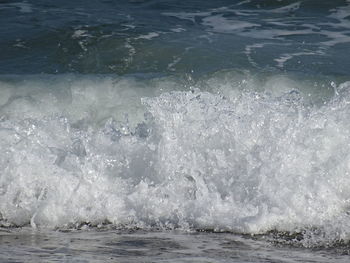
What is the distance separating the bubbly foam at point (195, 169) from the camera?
5125mm

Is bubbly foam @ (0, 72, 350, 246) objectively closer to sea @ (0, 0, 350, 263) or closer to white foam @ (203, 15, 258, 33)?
sea @ (0, 0, 350, 263)

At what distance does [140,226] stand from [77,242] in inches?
20.7

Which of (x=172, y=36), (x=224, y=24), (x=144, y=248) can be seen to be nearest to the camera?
(x=144, y=248)

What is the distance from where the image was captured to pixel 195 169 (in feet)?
18.1

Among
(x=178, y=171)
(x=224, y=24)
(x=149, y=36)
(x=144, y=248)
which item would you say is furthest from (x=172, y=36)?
(x=144, y=248)

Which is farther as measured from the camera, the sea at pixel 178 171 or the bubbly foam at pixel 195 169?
the bubbly foam at pixel 195 169

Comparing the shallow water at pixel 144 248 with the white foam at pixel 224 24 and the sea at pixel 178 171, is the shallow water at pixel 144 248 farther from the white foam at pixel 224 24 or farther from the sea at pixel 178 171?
the white foam at pixel 224 24

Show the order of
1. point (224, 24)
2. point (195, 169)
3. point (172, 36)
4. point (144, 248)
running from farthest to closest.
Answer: point (224, 24) < point (172, 36) < point (195, 169) < point (144, 248)

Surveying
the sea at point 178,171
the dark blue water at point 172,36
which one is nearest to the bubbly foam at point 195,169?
the sea at point 178,171

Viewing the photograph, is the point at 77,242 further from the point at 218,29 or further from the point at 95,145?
the point at 218,29

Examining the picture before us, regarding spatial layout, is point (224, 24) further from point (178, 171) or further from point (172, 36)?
point (178, 171)

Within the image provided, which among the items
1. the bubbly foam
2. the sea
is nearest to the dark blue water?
the sea

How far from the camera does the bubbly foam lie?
16.8ft

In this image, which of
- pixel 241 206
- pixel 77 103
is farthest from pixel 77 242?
pixel 77 103
